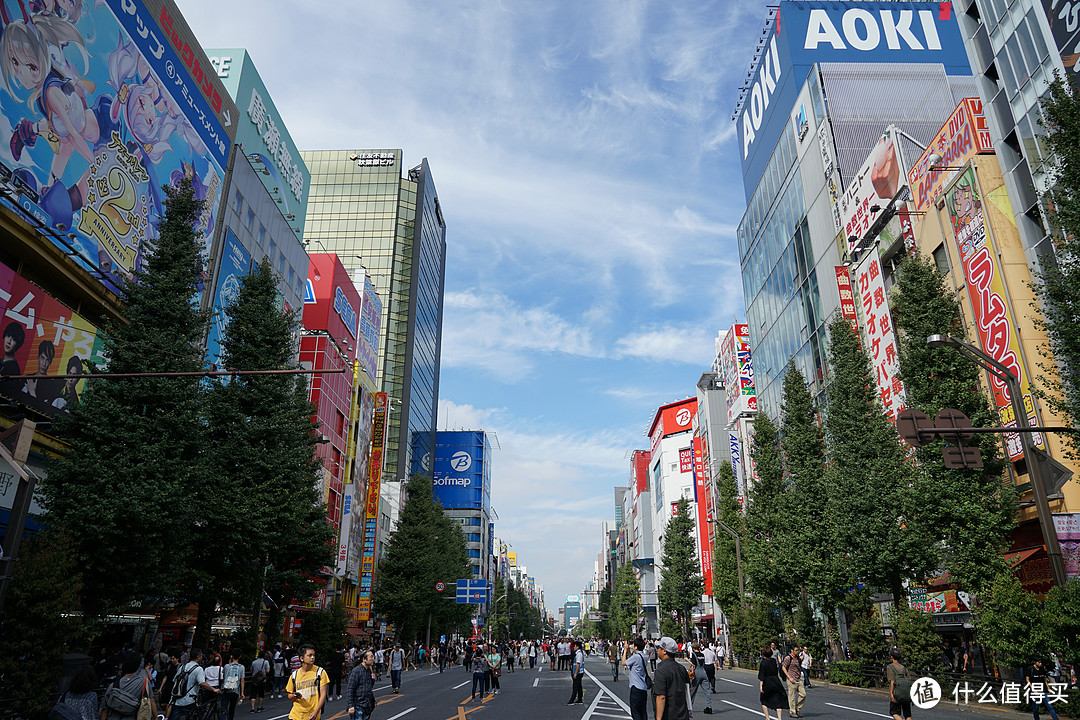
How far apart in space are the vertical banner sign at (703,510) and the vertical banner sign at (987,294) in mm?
43326

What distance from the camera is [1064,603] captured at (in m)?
13.7

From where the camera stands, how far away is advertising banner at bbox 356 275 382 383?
60000 millimetres

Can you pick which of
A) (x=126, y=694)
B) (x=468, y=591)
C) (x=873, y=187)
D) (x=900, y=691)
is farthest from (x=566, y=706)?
(x=468, y=591)

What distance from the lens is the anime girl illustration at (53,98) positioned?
18.5 metres

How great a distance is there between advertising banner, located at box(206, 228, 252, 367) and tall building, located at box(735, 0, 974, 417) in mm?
31169

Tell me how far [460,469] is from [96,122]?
86941mm

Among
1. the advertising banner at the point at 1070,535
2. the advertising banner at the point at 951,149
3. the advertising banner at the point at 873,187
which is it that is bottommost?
the advertising banner at the point at 1070,535

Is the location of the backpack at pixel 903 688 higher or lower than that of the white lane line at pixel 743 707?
higher

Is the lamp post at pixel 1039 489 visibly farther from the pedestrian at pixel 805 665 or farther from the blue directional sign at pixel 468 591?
the blue directional sign at pixel 468 591

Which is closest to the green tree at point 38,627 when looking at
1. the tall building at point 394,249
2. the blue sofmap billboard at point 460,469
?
the tall building at point 394,249

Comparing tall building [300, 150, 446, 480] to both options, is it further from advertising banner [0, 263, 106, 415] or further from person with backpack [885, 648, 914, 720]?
person with backpack [885, 648, 914, 720]

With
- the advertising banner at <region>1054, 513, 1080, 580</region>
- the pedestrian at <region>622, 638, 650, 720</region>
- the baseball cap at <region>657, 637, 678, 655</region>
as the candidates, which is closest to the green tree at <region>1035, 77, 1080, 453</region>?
the advertising banner at <region>1054, 513, 1080, 580</region>

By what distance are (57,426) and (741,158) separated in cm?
5640

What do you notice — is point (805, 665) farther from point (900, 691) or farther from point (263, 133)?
point (263, 133)
